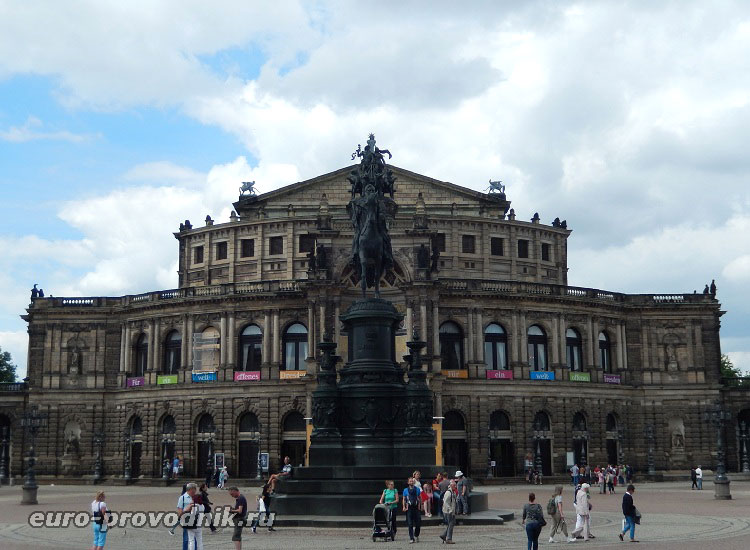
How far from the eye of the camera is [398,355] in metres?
72.9

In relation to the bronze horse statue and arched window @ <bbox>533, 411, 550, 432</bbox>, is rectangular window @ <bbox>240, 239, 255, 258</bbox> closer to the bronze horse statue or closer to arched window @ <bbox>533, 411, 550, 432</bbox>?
arched window @ <bbox>533, 411, 550, 432</bbox>

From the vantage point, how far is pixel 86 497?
57.9 meters

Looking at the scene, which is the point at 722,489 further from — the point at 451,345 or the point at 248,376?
the point at 248,376

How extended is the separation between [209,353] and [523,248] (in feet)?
102

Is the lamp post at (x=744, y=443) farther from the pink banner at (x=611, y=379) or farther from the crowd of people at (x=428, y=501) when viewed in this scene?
the crowd of people at (x=428, y=501)

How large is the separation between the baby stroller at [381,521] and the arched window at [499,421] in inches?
1904

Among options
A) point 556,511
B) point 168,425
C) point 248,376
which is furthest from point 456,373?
point 556,511

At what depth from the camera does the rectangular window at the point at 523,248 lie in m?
89.7

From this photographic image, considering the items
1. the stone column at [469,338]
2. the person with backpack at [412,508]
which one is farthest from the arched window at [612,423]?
the person with backpack at [412,508]

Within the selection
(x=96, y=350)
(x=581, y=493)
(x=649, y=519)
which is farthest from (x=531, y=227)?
(x=581, y=493)

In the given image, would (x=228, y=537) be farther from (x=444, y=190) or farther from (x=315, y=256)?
(x=444, y=190)

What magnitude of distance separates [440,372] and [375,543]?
1798 inches

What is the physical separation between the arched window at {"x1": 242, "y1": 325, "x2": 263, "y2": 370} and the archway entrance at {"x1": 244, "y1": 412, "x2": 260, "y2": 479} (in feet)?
13.0

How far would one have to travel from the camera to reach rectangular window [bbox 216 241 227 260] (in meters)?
89.5
